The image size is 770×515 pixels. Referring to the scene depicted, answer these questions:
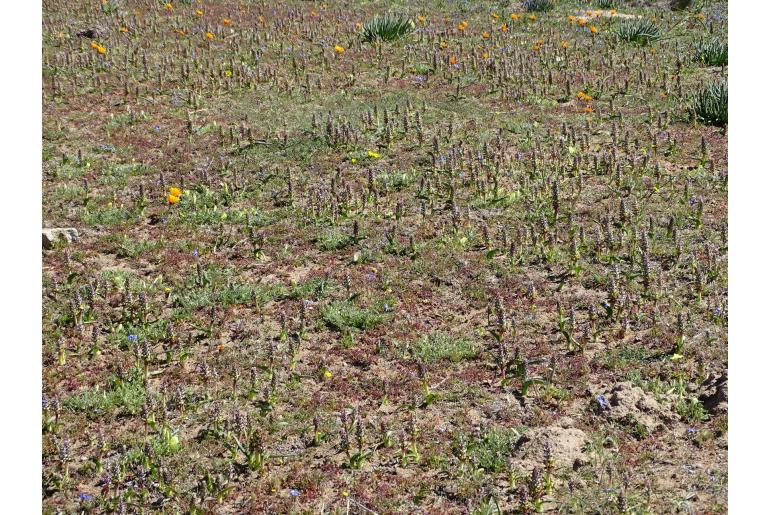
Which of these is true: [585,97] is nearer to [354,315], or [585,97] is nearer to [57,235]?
[354,315]

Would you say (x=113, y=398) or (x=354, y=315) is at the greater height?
(x=354, y=315)

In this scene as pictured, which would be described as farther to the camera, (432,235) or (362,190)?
(362,190)

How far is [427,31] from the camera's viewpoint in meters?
17.1

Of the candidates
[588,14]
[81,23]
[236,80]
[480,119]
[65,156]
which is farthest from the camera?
[588,14]

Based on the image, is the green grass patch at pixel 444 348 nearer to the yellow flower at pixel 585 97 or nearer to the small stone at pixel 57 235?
the small stone at pixel 57 235

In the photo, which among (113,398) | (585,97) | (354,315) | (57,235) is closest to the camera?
(113,398)

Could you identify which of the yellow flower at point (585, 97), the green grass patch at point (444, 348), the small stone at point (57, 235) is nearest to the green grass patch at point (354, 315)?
the green grass patch at point (444, 348)

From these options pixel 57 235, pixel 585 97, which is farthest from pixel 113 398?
pixel 585 97

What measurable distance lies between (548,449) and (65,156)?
8353mm

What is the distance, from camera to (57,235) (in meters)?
8.96

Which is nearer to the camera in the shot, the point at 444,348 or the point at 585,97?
the point at 444,348

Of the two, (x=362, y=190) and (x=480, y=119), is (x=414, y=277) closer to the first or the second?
(x=362, y=190)

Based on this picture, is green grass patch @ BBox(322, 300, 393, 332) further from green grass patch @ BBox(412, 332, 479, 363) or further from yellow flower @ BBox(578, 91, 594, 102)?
yellow flower @ BBox(578, 91, 594, 102)

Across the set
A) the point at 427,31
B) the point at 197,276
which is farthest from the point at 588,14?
the point at 197,276
